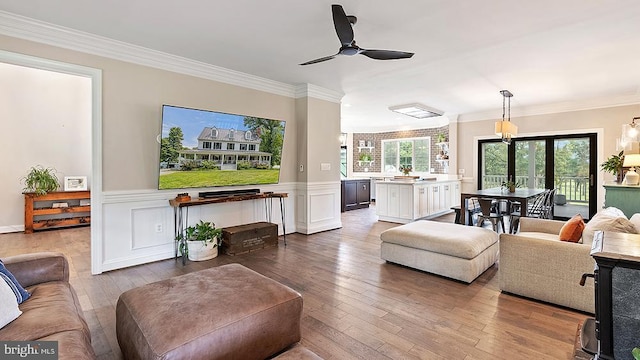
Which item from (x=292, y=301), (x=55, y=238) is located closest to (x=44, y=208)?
(x=55, y=238)

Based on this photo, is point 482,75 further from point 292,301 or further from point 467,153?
point 292,301

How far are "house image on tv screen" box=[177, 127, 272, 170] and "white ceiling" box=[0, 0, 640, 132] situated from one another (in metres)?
0.98

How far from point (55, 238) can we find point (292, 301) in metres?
5.63

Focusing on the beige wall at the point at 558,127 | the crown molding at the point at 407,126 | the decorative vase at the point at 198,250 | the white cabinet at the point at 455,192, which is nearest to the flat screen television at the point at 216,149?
the decorative vase at the point at 198,250

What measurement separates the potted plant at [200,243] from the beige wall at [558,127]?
21.7 feet

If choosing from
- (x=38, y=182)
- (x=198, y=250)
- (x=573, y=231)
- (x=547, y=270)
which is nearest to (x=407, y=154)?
(x=573, y=231)

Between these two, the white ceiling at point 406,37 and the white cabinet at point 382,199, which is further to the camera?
the white cabinet at point 382,199

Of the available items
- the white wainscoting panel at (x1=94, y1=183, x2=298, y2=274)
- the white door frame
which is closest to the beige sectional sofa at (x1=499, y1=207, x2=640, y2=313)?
the white wainscoting panel at (x1=94, y1=183, x2=298, y2=274)

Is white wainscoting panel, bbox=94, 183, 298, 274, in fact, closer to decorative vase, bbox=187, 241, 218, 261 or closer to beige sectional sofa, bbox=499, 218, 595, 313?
decorative vase, bbox=187, 241, 218, 261

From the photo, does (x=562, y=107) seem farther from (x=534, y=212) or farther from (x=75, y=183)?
(x=75, y=183)

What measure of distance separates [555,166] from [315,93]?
18.5 feet

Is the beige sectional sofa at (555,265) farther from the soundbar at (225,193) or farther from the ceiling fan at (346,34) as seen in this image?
the soundbar at (225,193)

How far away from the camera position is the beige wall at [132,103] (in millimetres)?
3443

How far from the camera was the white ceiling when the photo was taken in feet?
9.09
